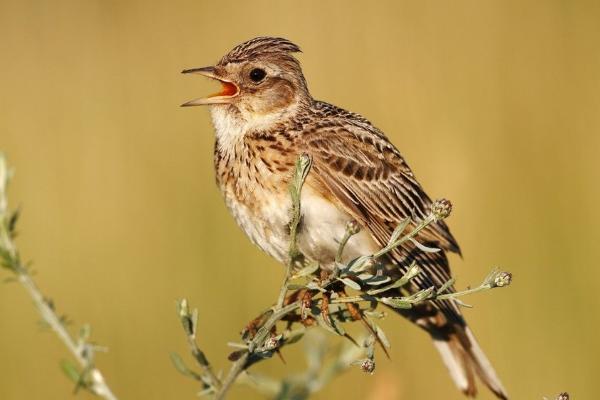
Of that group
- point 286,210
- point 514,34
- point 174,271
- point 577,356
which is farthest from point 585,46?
point 286,210

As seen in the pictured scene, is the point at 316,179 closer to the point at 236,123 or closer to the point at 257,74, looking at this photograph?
the point at 236,123

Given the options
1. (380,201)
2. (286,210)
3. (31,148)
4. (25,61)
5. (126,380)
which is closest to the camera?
(286,210)

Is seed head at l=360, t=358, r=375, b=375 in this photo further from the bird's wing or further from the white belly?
the bird's wing

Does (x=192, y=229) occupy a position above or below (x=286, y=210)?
below

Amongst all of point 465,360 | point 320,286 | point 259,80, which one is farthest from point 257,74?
point 320,286

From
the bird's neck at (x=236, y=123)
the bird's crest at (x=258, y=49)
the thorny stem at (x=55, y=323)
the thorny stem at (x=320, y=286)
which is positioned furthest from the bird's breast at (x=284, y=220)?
the thorny stem at (x=55, y=323)

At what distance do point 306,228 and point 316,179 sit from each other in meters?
0.32

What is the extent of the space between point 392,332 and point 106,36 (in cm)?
428

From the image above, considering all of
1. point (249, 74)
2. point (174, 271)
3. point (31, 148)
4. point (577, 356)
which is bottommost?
point (577, 356)

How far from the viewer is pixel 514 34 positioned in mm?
9328

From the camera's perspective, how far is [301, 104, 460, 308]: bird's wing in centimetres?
463

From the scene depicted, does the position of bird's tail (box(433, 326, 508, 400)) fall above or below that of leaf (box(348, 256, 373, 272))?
below

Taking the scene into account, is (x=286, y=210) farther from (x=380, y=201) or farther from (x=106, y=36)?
(x=106, y=36)

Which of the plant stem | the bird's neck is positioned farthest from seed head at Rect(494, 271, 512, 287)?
the bird's neck
